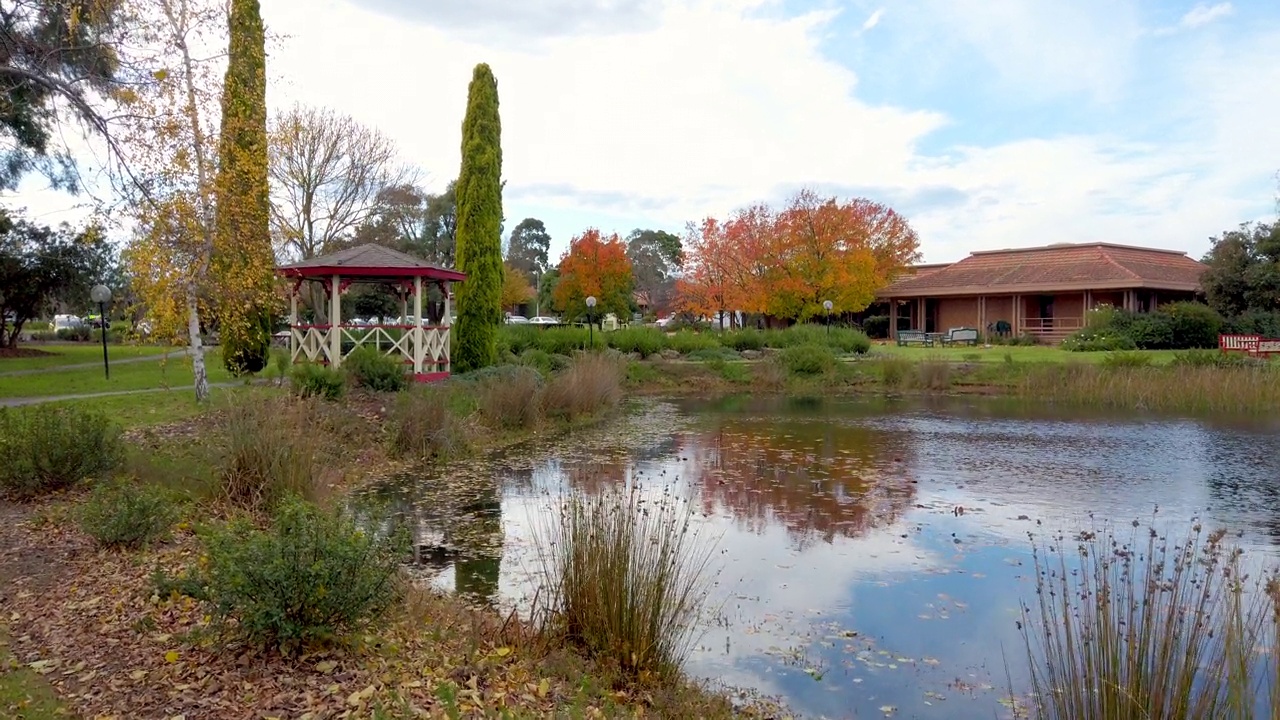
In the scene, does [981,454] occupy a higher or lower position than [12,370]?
lower

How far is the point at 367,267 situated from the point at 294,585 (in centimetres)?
1263

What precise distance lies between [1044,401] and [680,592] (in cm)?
1771

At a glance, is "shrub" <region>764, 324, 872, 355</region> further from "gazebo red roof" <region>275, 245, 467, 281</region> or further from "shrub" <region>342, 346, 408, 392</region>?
"shrub" <region>342, 346, 408, 392</region>

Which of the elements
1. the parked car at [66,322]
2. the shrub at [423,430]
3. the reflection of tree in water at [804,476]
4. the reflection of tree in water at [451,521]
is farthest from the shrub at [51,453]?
the parked car at [66,322]

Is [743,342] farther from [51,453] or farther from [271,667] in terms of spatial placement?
[271,667]

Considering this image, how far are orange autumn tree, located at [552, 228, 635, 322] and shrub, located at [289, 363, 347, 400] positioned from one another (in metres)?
27.6

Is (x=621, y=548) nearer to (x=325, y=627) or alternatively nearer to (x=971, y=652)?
(x=325, y=627)

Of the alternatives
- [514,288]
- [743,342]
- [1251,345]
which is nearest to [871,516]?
[1251,345]

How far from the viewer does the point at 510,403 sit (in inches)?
571

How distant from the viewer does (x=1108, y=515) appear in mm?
8477

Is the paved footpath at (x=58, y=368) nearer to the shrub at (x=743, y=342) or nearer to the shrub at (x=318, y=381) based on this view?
the shrub at (x=318, y=381)

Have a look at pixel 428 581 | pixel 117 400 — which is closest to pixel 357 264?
pixel 117 400

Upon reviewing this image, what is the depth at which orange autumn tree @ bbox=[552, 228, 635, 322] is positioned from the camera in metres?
41.1

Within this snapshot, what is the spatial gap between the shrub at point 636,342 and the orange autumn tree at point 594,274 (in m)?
13.1
